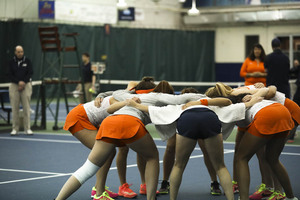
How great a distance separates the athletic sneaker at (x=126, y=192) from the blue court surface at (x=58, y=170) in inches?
4.9

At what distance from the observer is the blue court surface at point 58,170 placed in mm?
7043

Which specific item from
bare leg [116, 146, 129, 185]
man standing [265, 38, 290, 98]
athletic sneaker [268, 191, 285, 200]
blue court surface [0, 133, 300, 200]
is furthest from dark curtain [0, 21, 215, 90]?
athletic sneaker [268, 191, 285, 200]

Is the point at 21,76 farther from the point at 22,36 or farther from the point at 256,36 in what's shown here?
the point at 256,36

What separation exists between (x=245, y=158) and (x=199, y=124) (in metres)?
0.73

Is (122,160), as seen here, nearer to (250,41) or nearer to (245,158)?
(245,158)

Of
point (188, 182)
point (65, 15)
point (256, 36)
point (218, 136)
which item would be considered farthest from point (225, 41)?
point (218, 136)

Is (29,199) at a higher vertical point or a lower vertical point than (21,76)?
lower

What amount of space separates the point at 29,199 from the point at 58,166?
7.64 ft

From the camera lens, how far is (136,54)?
28.5 meters

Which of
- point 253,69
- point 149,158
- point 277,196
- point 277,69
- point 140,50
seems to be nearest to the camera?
point 149,158

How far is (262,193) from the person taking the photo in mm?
6676

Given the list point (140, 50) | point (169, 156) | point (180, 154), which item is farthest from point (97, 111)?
point (140, 50)

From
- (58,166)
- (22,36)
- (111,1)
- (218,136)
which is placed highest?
(111,1)

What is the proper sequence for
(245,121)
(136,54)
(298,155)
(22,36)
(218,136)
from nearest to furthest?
(218,136), (245,121), (298,155), (22,36), (136,54)
